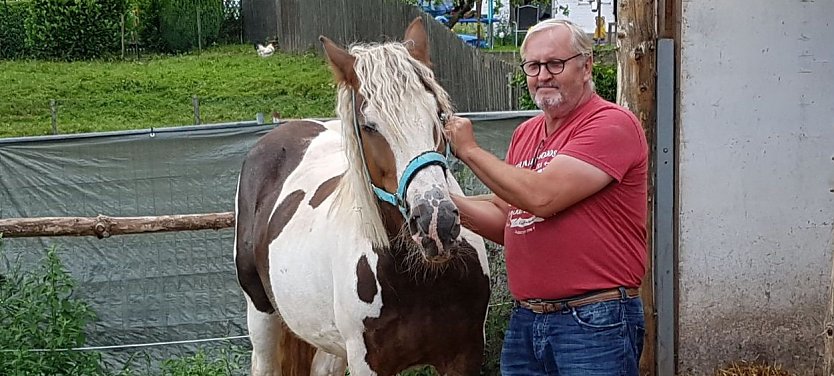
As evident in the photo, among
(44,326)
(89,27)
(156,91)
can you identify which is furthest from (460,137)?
(89,27)

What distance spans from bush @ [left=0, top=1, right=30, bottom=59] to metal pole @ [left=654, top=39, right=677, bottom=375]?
15571 millimetres

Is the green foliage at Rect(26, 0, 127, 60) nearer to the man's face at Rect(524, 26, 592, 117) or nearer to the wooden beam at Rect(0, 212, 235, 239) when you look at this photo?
the wooden beam at Rect(0, 212, 235, 239)

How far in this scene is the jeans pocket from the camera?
8.45 feet

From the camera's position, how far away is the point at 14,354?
16.2ft

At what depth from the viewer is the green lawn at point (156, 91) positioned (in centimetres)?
1204

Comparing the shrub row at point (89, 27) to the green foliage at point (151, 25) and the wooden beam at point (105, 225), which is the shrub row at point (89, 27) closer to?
the green foliage at point (151, 25)

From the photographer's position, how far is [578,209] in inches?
102

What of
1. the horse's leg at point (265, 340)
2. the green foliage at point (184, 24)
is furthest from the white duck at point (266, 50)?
the horse's leg at point (265, 340)

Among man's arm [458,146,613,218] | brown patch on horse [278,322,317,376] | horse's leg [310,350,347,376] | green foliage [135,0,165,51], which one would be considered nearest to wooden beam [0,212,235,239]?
brown patch on horse [278,322,317,376]

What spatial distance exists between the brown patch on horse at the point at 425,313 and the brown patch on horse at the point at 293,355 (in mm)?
1419

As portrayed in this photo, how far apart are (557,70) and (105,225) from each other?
337cm

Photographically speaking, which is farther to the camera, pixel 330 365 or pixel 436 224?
pixel 330 365

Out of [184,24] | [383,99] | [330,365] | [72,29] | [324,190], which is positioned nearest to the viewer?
[383,99]

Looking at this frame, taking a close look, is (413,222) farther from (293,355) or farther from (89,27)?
(89,27)
